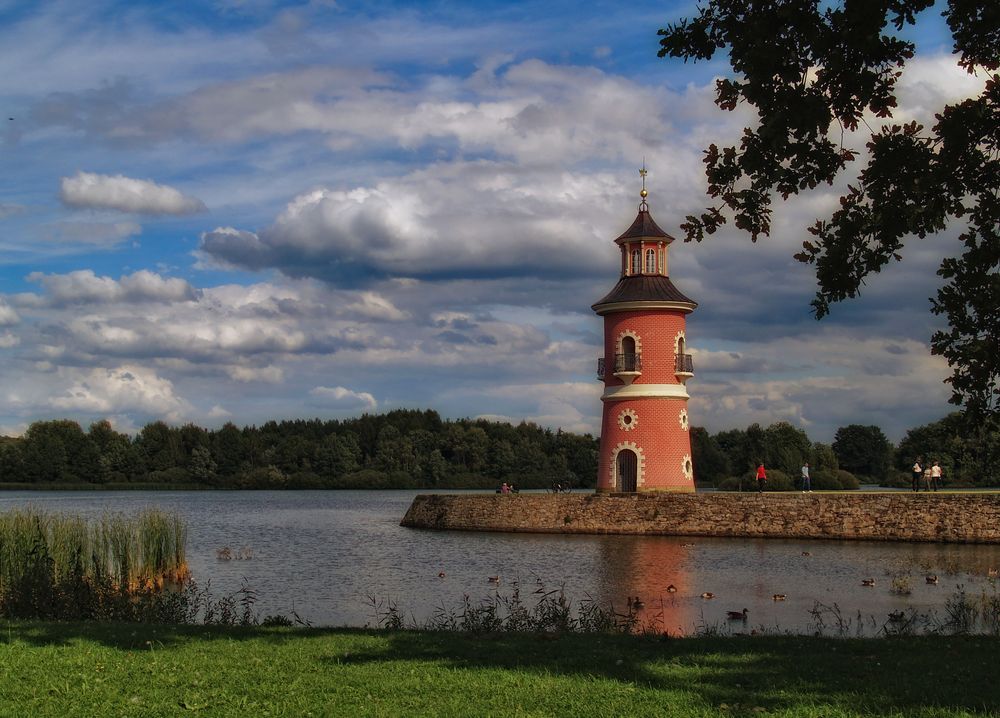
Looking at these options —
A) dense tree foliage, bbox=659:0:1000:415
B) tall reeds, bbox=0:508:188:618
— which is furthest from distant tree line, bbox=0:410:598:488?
dense tree foliage, bbox=659:0:1000:415

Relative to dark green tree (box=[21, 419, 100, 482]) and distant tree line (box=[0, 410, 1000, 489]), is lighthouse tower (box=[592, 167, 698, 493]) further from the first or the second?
dark green tree (box=[21, 419, 100, 482])

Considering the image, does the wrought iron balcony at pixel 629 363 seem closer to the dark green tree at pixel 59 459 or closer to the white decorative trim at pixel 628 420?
the white decorative trim at pixel 628 420

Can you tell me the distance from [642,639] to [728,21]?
6259 millimetres

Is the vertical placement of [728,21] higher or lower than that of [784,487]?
higher

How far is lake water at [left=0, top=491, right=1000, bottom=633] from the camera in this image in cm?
1798

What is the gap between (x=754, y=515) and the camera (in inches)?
1291

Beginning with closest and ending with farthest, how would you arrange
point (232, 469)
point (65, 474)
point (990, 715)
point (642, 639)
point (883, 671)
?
point (990, 715) < point (883, 671) < point (642, 639) < point (65, 474) < point (232, 469)

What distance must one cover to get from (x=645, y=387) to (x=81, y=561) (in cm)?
2242

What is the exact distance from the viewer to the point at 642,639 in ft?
36.8

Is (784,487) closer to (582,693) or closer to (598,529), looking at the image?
(598,529)

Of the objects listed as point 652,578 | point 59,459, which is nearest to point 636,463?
point 652,578

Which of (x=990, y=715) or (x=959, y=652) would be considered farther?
(x=959, y=652)

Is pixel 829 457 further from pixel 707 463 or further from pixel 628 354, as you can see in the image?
pixel 628 354

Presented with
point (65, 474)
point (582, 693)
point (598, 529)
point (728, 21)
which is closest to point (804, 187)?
point (728, 21)
